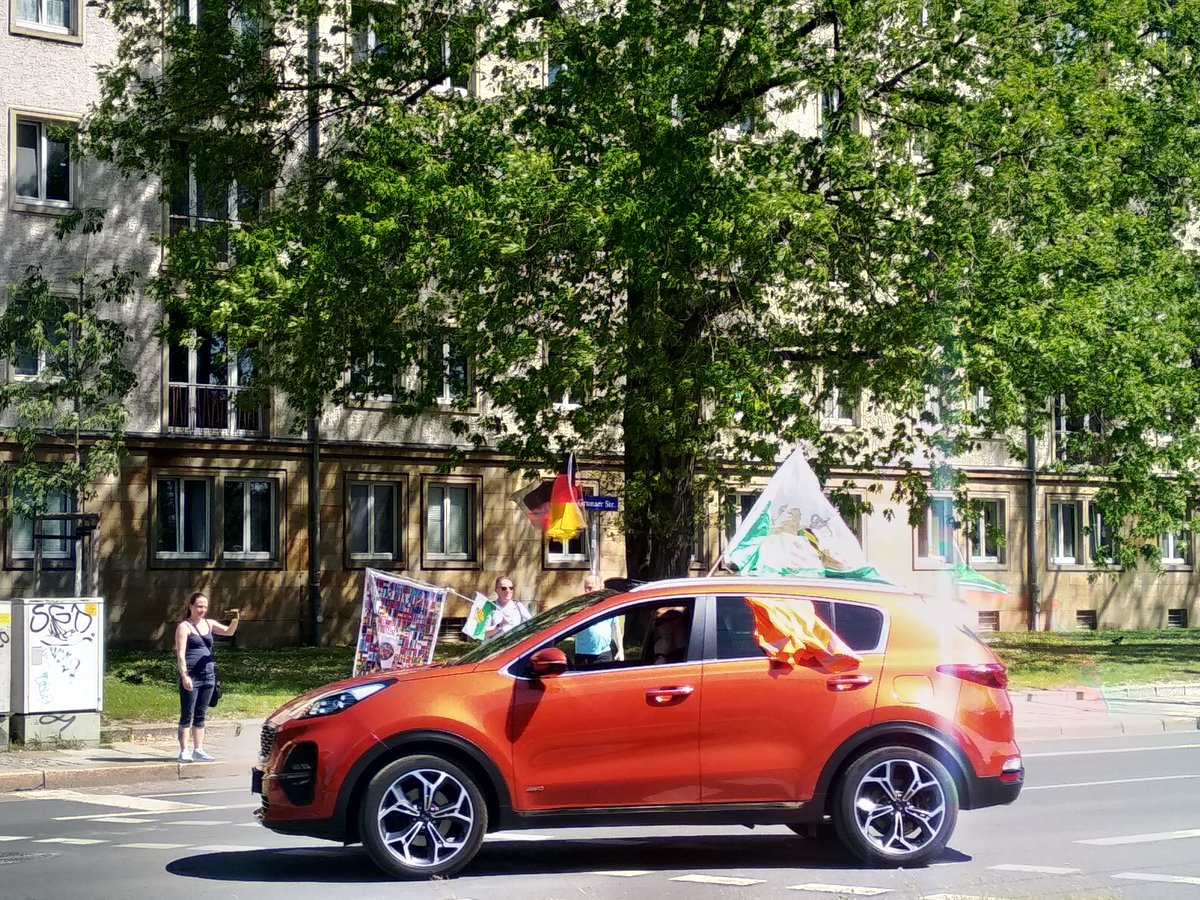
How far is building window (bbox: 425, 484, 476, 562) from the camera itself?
3451 centimetres

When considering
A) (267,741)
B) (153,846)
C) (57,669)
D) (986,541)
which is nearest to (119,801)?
(153,846)

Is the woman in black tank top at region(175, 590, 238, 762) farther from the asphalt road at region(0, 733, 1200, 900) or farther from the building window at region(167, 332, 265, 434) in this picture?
the building window at region(167, 332, 265, 434)

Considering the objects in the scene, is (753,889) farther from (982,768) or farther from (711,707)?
(982,768)

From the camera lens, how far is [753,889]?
8586 mm

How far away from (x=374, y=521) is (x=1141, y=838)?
2466 cm

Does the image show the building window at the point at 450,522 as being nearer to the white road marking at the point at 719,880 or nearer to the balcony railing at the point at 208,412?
the balcony railing at the point at 208,412

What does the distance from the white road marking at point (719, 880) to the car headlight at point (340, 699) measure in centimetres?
200

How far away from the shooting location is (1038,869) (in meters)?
9.38

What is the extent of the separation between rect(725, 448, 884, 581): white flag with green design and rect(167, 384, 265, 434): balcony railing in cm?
2092

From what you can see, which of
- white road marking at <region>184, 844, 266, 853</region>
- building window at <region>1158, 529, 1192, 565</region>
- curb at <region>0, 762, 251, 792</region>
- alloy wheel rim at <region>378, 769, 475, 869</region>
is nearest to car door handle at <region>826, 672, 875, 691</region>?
alloy wheel rim at <region>378, 769, 475, 869</region>

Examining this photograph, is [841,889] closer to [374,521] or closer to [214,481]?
[214,481]

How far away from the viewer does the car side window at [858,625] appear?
9602 millimetres

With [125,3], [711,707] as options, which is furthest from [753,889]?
[125,3]

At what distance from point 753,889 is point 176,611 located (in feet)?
79.0
